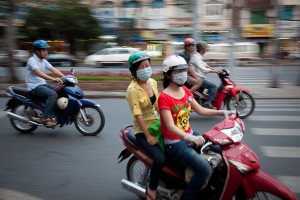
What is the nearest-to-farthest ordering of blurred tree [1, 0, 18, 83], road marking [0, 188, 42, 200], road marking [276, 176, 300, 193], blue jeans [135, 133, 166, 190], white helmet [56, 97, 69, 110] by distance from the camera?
blue jeans [135, 133, 166, 190], road marking [0, 188, 42, 200], road marking [276, 176, 300, 193], white helmet [56, 97, 69, 110], blurred tree [1, 0, 18, 83]

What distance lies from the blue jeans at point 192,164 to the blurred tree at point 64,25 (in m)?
34.3

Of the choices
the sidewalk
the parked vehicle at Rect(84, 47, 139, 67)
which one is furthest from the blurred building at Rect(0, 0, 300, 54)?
the sidewalk

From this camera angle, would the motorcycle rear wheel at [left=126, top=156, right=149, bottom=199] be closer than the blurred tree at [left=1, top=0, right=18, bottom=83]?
Yes

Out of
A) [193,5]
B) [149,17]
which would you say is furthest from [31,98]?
[149,17]

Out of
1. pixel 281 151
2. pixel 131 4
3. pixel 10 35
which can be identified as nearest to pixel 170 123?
pixel 281 151

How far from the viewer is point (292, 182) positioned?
15.0 ft

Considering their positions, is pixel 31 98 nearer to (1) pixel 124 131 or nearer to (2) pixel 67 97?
(2) pixel 67 97

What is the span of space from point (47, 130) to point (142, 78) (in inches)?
165

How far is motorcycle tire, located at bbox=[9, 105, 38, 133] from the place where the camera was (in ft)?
23.3

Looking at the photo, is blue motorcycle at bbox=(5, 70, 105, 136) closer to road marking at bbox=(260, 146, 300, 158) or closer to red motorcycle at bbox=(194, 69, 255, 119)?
red motorcycle at bbox=(194, 69, 255, 119)

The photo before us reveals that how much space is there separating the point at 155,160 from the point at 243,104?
505 centimetres

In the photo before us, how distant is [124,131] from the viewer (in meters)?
4.02

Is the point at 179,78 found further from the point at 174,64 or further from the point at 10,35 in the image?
the point at 10,35

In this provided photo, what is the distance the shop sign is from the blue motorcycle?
34259 millimetres
